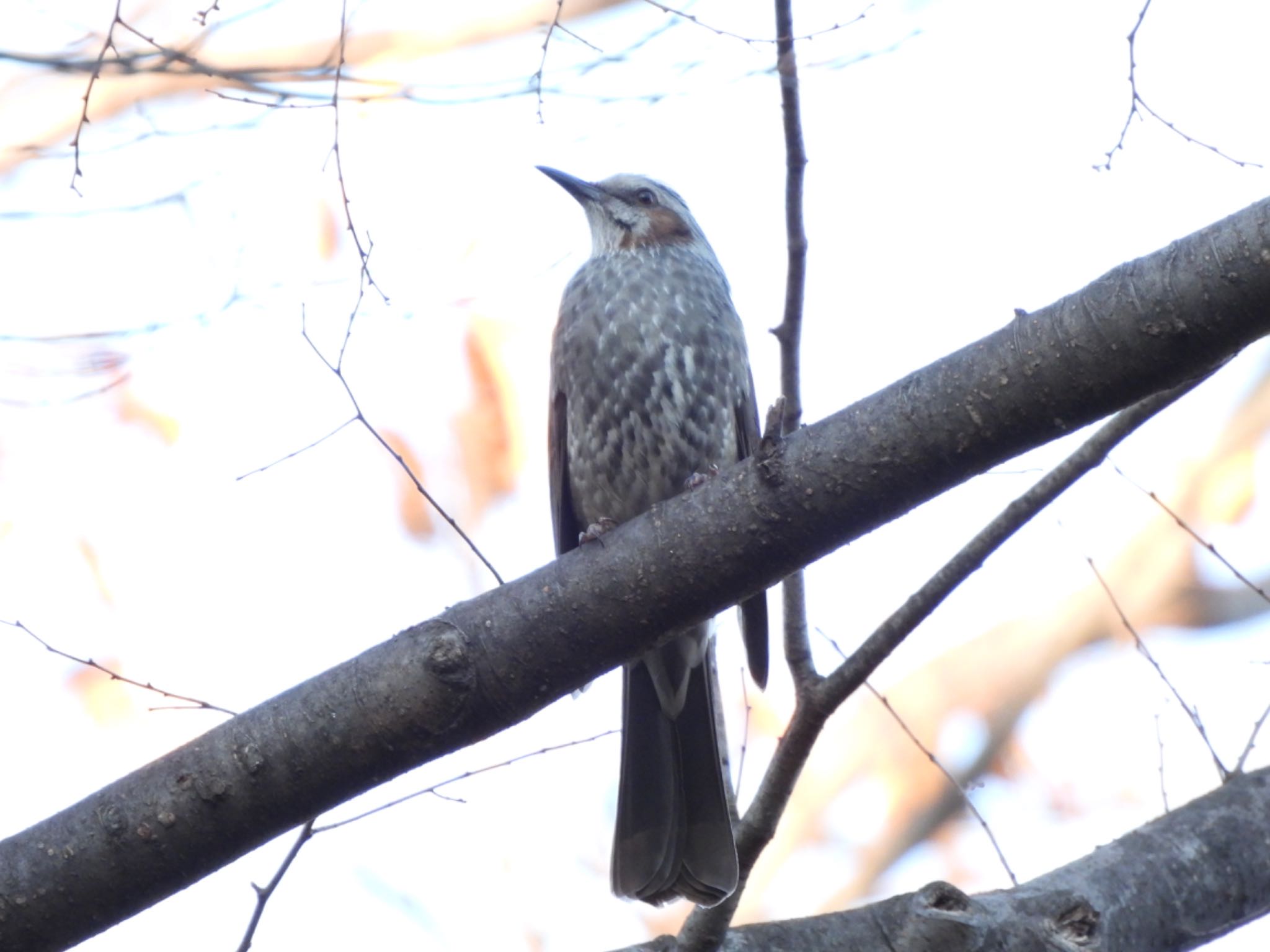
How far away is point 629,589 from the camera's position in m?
2.51

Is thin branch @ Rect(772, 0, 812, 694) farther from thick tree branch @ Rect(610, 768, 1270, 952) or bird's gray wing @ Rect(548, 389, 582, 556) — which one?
bird's gray wing @ Rect(548, 389, 582, 556)

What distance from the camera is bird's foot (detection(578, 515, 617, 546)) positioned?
2.69m

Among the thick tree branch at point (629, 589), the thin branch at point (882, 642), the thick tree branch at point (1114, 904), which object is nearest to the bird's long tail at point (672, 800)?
the thin branch at point (882, 642)

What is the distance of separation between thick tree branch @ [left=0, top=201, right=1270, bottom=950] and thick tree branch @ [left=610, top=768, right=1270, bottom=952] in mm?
720

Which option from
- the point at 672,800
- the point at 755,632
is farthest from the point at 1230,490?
the point at 672,800

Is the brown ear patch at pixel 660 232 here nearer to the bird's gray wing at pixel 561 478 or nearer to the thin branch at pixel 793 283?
the bird's gray wing at pixel 561 478

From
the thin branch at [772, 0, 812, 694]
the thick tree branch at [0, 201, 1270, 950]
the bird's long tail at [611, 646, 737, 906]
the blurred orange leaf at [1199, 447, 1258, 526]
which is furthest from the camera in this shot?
the blurred orange leaf at [1199, 447, 1258, 526]

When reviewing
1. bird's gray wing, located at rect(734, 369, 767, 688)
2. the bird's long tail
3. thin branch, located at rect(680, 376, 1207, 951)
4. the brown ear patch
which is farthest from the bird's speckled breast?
thin branch, located at rect(680, 376, 1207, 951)

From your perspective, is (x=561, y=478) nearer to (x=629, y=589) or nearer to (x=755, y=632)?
(x=755, y=632)

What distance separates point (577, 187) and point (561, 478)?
1.32 meters

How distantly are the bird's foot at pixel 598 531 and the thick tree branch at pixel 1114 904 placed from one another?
83 cm

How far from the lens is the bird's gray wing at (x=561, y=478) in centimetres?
420

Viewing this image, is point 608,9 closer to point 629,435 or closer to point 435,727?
point 629,435

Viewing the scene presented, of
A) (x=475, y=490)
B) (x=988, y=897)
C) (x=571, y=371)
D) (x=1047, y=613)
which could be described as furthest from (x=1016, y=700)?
(x=988, y=897)
